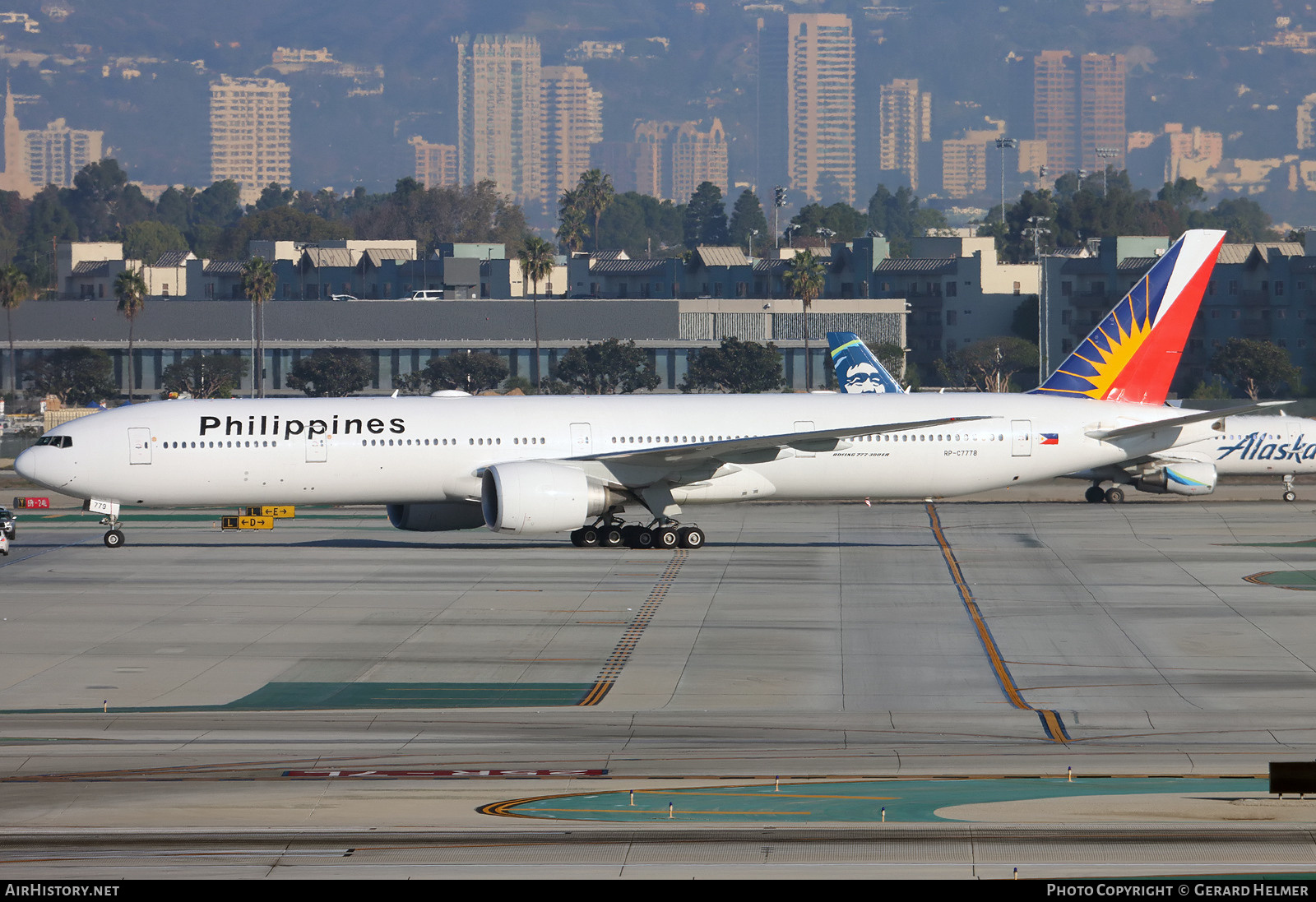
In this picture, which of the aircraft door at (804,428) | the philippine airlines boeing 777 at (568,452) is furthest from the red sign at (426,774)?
the aircraft door at (804,428)

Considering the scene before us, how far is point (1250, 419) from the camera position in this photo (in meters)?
64.4

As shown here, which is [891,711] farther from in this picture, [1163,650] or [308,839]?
[308,839]

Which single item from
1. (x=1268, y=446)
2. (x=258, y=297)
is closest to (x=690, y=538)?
(x=1268, y=446)

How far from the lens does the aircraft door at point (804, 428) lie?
43625 millimetres

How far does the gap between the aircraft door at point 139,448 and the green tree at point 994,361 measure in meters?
108

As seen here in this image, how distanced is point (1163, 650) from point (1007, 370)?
120m

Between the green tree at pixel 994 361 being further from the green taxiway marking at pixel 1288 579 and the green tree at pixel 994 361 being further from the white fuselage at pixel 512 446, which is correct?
the green taxiway marking at pixel 1288 579

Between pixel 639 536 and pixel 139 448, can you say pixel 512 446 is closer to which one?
pixel 639 536

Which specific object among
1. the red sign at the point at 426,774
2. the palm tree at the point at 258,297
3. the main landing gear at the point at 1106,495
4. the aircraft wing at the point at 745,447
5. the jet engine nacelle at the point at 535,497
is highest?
the palm tree at the point at 258,297

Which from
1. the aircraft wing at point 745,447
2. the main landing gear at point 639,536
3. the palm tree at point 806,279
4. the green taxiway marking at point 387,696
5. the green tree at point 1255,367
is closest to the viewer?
the green taxiway marking at point 387,696

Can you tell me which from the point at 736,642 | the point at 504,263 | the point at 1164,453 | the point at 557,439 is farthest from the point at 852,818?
the point at 504,263

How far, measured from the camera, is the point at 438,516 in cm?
4459

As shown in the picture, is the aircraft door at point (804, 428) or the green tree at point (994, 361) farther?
the green tree at point (994, 361)

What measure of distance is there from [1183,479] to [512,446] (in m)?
28.1
